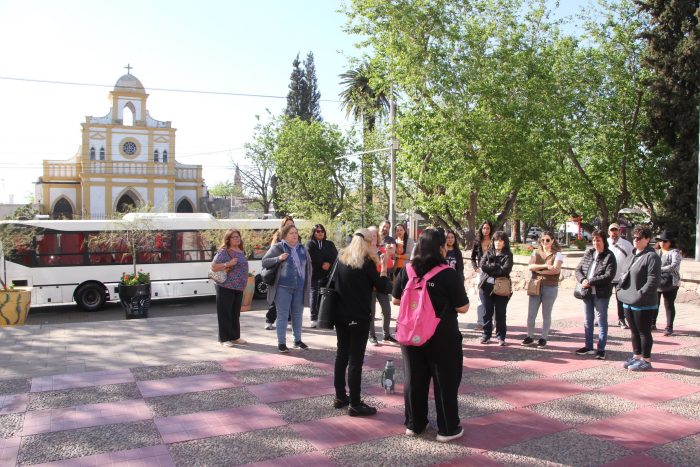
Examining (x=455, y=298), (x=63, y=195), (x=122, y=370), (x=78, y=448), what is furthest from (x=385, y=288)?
(x=63, y=195)

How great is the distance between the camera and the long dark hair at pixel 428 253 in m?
4.71

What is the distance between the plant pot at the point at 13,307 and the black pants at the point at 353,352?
813 centimetres

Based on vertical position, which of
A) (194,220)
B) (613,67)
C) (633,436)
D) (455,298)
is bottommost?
→ (633,436)

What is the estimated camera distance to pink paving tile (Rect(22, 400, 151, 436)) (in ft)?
17.1

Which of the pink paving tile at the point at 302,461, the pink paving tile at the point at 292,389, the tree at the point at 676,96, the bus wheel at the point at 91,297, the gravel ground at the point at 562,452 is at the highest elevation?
the tree at the point at 676,96

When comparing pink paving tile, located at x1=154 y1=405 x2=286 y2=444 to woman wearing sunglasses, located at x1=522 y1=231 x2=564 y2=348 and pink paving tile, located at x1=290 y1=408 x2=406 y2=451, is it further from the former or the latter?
woman wearing sunglasses, located at x1=522 y1=231 x2=564 y2=348

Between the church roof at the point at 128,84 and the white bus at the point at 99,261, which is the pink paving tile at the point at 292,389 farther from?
the church roof at the point at 128,84

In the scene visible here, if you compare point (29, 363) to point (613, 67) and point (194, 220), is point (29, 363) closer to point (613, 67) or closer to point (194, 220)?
point (194, 220)

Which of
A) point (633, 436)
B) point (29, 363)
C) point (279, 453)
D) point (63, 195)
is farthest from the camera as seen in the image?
point (63, 195)

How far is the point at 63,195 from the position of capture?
58.6m

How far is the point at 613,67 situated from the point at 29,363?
24.0 m

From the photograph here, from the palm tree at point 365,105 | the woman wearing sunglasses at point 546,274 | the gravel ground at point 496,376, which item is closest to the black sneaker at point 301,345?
the gravel ground at point 496,376

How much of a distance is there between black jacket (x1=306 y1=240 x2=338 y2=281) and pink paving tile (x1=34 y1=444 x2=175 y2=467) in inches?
192

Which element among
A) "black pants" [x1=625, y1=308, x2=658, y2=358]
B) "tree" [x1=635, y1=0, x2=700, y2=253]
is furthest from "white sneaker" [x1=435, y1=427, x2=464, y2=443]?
"tree" [x1=635, y1=0, x2=700, y2=253]
